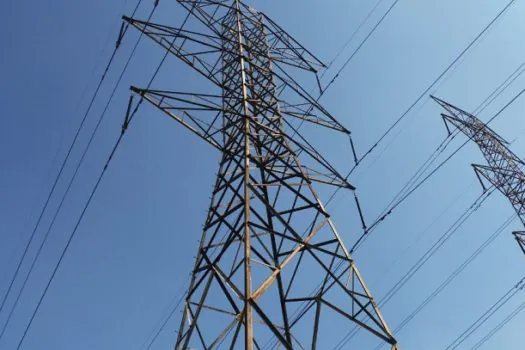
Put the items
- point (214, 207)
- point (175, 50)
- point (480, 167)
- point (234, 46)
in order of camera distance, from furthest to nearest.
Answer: point (480, 167) < point (234, 46) < point (175, 50) < point (214, 207)

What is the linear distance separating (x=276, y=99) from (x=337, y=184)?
258 centimetres

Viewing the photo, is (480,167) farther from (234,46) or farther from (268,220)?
(268,220)

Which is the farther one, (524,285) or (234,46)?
(524,285)

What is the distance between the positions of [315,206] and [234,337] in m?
3.08

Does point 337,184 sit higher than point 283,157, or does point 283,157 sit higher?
point 283,157

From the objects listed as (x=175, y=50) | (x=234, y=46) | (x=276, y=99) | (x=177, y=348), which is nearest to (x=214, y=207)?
(x=177, y=348)

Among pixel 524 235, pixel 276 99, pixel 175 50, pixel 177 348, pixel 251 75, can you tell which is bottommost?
pixel 177 348

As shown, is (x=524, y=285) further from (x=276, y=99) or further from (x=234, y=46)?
(x=234, y=46)

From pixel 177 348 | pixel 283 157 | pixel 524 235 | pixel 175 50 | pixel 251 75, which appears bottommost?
pixel 177 348

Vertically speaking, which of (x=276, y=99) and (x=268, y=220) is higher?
(x=276, y=99)

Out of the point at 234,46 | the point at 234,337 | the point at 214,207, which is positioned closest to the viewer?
the point at 234,337

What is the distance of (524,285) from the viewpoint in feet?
42.5

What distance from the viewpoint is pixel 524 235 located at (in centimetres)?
1405

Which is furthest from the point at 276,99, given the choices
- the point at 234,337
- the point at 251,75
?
the point at 234,337
